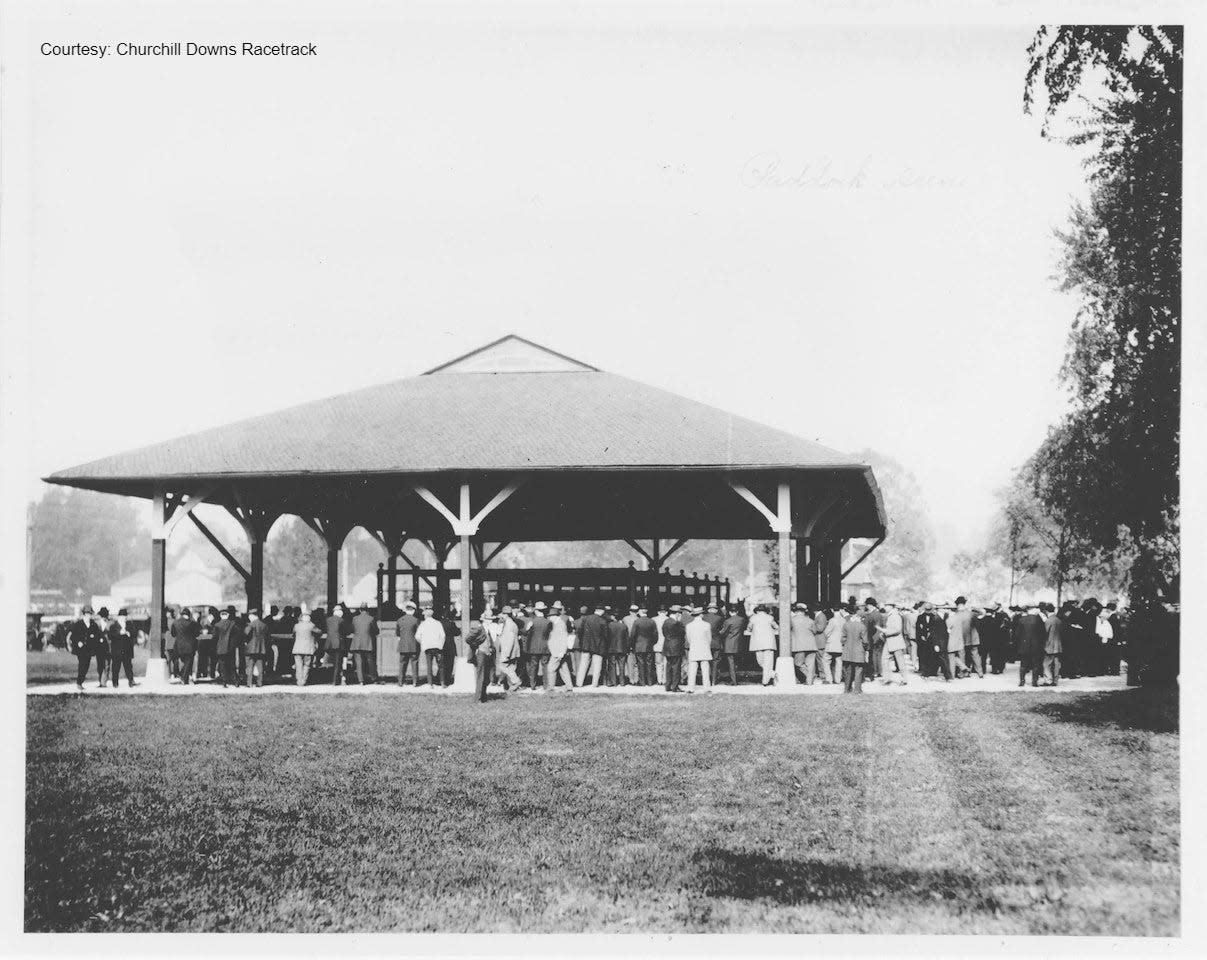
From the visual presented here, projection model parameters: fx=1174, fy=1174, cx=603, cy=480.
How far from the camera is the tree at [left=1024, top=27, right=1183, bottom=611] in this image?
28.7 feet

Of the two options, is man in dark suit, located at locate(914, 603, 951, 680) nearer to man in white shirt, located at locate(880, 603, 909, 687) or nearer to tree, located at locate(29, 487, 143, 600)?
man in white shirt, located at locate(880, 603, 909, 687)

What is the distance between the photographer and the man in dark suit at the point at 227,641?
18.5m

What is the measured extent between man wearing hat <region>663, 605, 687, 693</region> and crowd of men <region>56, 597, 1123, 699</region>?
2 centimetres

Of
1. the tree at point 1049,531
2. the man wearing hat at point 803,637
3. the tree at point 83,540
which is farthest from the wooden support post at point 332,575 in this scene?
the tree at point 1049,531

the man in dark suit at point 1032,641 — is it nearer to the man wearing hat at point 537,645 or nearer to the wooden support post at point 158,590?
the man wearing hat at point 537,645

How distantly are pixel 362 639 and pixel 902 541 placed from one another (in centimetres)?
3806

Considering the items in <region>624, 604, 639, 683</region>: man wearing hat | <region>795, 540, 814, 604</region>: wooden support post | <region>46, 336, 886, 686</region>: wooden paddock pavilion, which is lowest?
<region>624, 604, 639, 683</region>: man wearing hat

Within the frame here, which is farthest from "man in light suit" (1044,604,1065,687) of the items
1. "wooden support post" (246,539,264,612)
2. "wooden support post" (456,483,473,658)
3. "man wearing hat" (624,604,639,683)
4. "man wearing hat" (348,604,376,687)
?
"wooden support post" (246,539,264,612)

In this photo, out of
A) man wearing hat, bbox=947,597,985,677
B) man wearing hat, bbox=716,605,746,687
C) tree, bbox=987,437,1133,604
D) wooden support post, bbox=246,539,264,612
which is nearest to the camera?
man wearing hat, bbox=716,605,746,687

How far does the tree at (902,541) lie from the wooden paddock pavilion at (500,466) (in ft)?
62.5

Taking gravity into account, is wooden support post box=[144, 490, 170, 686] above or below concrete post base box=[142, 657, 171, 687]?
above

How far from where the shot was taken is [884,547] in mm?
58500

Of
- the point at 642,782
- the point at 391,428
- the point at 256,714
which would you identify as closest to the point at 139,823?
the point at 642,782

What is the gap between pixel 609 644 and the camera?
18.5m
